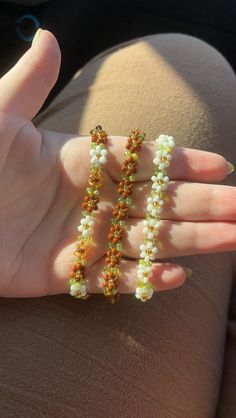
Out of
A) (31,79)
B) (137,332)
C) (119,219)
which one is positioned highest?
(31,79)

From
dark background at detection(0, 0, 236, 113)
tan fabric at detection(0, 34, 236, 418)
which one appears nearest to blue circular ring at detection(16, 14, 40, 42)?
dark background at detection(0, 0, 236, 113)

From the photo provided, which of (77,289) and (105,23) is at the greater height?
(105,23)

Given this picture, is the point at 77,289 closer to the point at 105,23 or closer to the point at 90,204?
the point at 90,204

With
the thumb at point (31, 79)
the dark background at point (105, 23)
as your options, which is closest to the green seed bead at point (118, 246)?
the thumb at point (31, 79)

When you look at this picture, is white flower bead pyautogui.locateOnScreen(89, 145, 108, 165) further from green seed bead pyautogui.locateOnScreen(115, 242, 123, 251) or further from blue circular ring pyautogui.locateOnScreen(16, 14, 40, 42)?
blue circular ring pyautogui.locateOnScreen(16, 14, 40, 42)

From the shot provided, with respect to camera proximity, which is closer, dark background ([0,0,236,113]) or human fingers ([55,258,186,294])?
human fingers ([55,258,186,294])

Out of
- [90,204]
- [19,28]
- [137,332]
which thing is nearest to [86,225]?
[90,204]

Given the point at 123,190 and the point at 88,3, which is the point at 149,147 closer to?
the point at 123,190
